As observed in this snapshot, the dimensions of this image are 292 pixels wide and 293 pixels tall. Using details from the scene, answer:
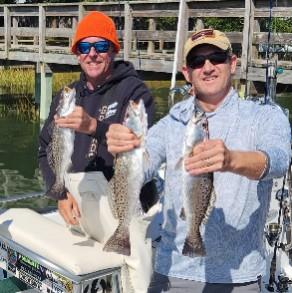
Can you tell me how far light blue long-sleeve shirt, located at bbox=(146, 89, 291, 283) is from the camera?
8.84 feet

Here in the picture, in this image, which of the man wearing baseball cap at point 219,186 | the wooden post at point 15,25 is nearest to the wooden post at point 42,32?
the wooden post at point 15,25

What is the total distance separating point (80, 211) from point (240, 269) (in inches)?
51.8

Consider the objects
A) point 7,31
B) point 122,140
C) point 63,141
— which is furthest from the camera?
point 7,31

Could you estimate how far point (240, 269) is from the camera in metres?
2.77

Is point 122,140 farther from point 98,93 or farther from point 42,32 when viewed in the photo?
point 42,32

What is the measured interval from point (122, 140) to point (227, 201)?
2.07 feet

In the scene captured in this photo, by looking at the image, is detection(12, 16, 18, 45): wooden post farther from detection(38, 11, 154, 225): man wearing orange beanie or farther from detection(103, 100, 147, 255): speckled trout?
detection(103, 100, 147, 255): speckled trout

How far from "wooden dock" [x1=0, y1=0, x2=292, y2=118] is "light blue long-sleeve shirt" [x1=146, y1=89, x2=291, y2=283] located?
413 cm

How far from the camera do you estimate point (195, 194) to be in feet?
7.73

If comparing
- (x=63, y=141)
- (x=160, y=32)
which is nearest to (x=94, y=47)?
(x=63, y=141)

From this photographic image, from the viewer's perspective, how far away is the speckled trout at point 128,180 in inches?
91.5

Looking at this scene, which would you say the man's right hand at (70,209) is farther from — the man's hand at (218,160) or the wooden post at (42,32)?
the wooden post at (42,32)

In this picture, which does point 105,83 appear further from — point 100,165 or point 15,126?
point 15,126

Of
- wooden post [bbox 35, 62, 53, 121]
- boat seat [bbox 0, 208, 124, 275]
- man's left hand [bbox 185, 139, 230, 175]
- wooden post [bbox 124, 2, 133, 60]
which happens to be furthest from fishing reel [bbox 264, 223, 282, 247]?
wooden post [bbox 35, 62, 53, 121]
